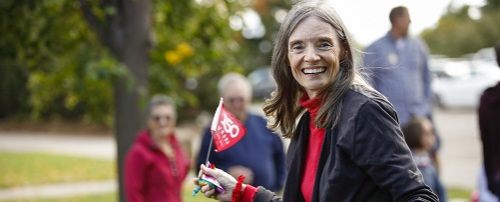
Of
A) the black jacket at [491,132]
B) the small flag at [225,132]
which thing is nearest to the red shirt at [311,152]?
the small flag at [225,132]

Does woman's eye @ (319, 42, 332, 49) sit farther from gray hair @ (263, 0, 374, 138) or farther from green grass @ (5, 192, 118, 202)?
green grass @ (5, 192, 118, 202)

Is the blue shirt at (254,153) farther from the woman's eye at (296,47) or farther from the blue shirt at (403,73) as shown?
the woman's eye at (296,47)

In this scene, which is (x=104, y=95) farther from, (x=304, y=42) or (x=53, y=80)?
(x=304, y=42)

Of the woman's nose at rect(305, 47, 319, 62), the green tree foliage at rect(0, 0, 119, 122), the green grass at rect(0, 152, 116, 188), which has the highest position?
the green tree foliage at rect(0, 0, 119, 122)

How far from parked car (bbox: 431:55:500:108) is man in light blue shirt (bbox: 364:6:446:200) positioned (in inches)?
714

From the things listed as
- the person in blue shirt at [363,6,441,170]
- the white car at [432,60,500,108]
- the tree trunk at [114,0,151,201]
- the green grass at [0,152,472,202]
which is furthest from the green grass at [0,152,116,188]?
A: the white car at [432,60,500,108]

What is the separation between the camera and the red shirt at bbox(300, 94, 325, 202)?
3.00 m

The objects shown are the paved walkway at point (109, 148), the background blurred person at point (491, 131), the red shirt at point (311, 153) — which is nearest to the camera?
the red shirt at point (311, 153)

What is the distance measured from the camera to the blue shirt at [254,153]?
6.50m

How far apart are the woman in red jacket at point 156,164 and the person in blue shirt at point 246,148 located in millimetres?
399

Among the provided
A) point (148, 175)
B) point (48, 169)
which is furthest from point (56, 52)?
point (48, 169)

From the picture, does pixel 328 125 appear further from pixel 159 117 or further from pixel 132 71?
pixel 132 71

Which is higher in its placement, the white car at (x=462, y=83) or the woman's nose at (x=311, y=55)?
the white car at (x=462, y=83)

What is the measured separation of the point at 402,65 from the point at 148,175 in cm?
256
